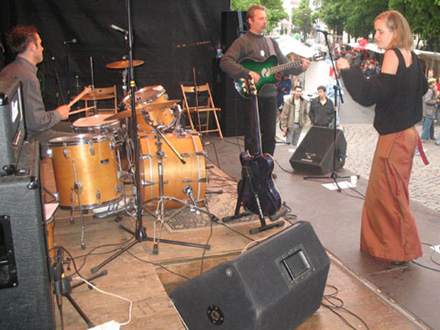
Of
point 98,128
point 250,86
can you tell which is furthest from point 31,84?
point 250,86

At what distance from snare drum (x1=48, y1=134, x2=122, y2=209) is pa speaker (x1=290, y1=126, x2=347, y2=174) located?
130 inches

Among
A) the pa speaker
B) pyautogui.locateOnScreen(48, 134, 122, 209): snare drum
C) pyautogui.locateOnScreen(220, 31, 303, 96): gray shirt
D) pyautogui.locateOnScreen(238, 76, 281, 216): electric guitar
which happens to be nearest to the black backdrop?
the pa speaker

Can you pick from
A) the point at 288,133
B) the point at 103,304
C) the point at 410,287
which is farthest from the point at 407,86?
the point at 288,133

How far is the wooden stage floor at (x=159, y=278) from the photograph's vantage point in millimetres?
2695

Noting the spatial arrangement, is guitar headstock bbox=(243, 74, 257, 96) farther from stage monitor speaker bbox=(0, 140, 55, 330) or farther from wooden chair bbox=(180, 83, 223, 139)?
wooden chair bbox=(180, 83, 223, 139)

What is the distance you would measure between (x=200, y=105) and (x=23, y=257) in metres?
8.06

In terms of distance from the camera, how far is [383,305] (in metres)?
3.01

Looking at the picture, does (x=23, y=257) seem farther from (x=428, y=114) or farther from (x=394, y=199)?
(x=428, y=114)

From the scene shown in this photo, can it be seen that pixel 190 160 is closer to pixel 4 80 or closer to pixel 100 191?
pixel 100 191

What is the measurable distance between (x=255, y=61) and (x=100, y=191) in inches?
94.3

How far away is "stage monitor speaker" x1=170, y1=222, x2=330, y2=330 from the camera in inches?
84.7

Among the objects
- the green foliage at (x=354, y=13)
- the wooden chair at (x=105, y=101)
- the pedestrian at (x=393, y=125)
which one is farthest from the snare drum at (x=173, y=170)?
the green foliage at (x=354, y=13)

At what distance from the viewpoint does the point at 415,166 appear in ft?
25.4

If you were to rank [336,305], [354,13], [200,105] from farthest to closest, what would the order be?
1. [354,13]
2. [200,105]
3. [336,305]
